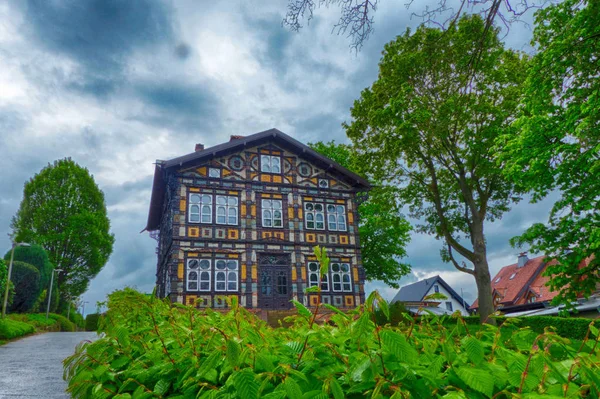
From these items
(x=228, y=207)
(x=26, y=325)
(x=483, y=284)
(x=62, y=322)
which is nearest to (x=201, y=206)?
(x=228, y=207)

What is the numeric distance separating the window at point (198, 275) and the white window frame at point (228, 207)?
8.07ft

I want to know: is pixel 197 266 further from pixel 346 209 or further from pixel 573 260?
pixel 573 260

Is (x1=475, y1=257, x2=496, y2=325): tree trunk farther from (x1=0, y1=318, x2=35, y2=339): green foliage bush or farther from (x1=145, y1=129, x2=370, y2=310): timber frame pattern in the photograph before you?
(x1=0, y1=318, x2=35, y2=339): green foliage bush

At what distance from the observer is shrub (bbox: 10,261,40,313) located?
97.0ft

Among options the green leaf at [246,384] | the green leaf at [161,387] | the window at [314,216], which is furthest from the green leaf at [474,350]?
the window at [314,216]

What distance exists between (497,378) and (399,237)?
33.1m

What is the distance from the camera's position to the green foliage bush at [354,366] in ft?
4.59

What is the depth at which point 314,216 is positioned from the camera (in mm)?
24641

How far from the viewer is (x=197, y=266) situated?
2161 centimetres

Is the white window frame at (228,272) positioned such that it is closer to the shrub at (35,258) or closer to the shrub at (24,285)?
the shrub at (24,285)

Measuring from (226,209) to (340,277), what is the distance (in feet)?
24.8

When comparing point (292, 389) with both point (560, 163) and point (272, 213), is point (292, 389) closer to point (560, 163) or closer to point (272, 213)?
point (560, 163)

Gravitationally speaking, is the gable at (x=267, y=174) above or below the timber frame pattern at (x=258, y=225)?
above

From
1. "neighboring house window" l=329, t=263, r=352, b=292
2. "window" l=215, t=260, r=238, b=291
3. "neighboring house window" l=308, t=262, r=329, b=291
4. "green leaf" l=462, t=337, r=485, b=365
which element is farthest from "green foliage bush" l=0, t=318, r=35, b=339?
"green leaf" l=462, t=337, r=485, b=365
